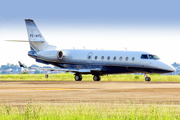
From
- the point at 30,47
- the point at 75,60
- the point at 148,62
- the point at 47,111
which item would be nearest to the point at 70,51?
the point at 75,60

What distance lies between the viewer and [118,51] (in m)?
48.2

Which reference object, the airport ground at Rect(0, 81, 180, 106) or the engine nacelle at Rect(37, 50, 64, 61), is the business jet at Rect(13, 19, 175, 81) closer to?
the engine nacelle at Rect(37, 50, 64, 61)

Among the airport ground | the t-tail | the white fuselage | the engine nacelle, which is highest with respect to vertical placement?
the t-tail

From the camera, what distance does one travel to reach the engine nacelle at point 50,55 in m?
51.2

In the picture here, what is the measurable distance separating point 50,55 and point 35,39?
3806 mm

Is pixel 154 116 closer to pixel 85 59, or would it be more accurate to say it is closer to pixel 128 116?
pixel 128 116

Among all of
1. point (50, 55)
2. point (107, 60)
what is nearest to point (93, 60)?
point (107, 60)

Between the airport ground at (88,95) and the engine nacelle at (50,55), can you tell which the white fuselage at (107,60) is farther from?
the airport ground at (88,95)

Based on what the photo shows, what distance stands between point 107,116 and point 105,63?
117 feet

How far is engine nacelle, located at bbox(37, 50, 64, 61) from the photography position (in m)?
51.2

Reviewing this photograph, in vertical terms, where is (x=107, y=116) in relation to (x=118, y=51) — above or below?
below

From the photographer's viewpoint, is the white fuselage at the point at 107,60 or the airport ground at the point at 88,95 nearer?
the airport ground at the point at 88,95

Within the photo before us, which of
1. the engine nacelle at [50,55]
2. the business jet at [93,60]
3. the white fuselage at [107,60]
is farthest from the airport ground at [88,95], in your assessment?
the engine nacelle at [50,55]

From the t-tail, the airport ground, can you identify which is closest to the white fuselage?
the t-tail
